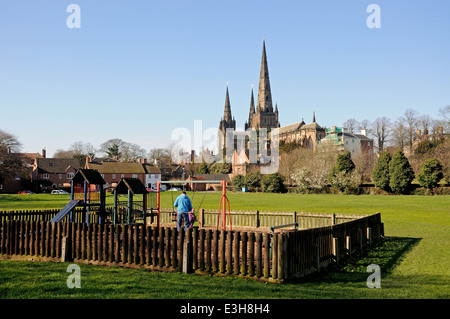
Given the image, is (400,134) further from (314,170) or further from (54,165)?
(54,165)

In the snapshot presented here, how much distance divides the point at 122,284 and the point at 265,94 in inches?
6961

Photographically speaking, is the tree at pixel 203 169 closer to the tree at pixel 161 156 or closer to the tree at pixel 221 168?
the tree at pixel 221 168

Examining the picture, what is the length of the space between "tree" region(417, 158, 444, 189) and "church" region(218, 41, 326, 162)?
8032cm

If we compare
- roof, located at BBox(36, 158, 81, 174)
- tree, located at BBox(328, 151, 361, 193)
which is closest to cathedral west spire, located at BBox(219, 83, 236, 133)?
roof, located at BBox(36, 158, 81, 174)

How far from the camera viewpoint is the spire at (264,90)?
177625 millimetres

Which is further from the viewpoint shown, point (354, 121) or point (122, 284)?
point (354, 121)

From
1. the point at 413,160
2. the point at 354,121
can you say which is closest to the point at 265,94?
the point at 354,121

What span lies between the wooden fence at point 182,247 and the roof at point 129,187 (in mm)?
5909

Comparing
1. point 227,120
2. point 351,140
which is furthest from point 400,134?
point 227,120

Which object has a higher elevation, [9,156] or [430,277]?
[9,156]

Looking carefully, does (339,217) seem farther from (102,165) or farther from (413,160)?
(102,165)

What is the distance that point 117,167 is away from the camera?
99875 mm

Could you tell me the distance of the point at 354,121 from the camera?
119 m

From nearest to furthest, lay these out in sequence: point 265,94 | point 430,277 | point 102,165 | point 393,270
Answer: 1. point 430,277
2. point 393,270
3. point 102,165
4. point 265,94
